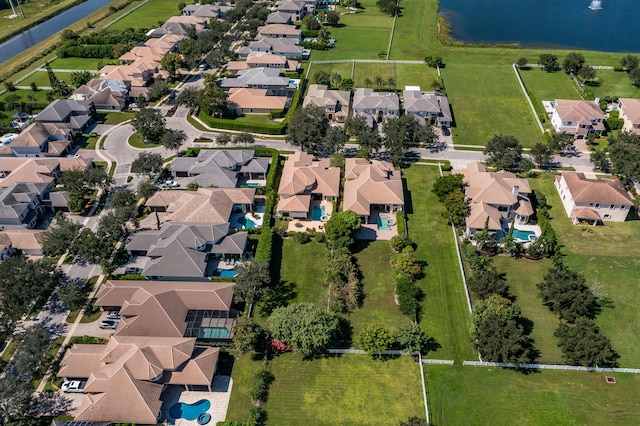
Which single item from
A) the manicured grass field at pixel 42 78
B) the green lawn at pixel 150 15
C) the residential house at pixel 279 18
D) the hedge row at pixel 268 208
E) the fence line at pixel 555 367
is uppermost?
the residential house at pixel 279 18

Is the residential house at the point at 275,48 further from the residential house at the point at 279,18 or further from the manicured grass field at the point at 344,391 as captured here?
the manicured grass field at the point at 344,391

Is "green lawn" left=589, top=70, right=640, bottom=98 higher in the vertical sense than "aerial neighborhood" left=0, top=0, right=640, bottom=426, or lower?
higher

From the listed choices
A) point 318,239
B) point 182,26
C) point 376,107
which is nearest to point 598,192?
point 318,239

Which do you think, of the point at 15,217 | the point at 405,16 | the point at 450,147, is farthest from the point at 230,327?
the point at 405,16

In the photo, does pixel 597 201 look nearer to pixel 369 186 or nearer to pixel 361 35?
pixel 369 186

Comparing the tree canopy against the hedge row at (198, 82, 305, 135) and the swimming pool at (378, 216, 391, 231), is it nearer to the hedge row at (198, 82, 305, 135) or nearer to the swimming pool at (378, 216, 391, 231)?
A: the swimming pool at (378, 216, 391, 231)

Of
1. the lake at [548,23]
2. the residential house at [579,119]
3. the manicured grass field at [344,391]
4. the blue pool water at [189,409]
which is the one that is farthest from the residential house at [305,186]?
the lake at [548,23]

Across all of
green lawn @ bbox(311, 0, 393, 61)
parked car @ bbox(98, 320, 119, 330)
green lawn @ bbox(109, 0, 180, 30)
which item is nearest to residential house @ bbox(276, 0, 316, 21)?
green lawn @ bbox(311, 0, 393, 61)
